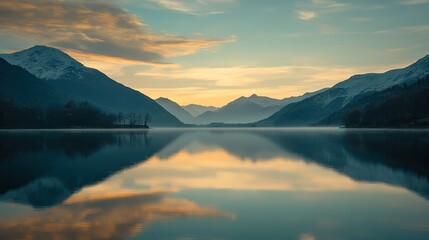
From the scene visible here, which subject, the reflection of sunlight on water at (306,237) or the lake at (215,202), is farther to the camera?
the lake at (215,202)

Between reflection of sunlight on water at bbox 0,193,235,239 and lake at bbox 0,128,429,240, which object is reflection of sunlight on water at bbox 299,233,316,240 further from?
reflection of sunlight on water at bbox 0,193,235,239

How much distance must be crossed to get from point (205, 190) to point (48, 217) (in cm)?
1280

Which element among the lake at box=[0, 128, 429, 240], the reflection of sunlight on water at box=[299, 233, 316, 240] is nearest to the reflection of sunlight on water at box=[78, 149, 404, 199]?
the lake at box=[0, 128, 429, 240]

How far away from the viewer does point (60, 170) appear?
140 ft

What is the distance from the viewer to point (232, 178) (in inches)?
1502

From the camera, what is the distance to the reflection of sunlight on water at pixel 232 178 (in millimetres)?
32406

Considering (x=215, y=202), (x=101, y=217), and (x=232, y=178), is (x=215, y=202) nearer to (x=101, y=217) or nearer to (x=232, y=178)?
(x=101, y=217)

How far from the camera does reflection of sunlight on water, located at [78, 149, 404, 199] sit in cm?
3241

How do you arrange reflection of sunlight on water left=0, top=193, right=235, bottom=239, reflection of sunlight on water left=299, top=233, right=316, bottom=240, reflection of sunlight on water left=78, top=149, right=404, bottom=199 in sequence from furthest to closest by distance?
reflection of sunlight on water left=78, top=149, right=404, bottom=199 < reflection of sunlight on water left=0, top=193, right=235, bottom=239 < reflection of sunlight on water left=299, top=233, right=316, bottom=240

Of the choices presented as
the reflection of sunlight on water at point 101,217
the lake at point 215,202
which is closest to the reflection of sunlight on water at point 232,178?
the lake at point 215,202

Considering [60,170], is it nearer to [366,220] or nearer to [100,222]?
[100,222]

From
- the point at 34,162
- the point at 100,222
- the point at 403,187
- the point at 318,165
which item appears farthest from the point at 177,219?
the point at 34,162

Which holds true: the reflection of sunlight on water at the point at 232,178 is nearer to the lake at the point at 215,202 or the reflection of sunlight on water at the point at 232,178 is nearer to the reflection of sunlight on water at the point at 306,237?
the lake at the point at 215,202

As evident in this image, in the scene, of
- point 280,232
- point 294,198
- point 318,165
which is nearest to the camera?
point 280,232
